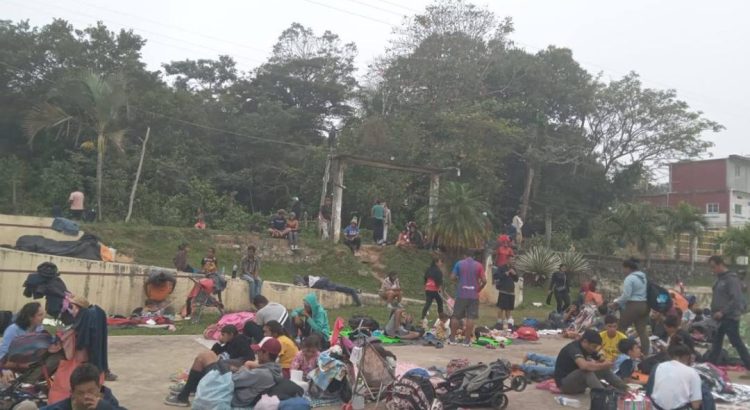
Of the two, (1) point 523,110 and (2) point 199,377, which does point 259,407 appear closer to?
(2) point 199,377

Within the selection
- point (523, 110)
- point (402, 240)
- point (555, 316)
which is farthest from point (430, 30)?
point (555, 316)

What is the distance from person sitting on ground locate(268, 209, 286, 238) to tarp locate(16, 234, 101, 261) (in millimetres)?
5860

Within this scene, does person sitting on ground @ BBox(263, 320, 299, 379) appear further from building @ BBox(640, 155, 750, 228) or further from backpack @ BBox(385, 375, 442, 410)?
building @ BBox(640, 155, 750, 228)

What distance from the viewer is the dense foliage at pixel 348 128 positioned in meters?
25.2

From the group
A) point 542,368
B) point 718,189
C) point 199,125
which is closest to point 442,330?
point 542,368

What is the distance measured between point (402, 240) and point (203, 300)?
9395mm

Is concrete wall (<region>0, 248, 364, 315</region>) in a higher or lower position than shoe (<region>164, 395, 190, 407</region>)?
higher

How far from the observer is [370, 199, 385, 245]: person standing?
22020 mm

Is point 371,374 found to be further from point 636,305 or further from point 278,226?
point 278,226

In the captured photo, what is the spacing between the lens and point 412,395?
6.53 meters

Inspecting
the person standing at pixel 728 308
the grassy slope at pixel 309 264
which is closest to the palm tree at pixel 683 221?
the grassy slope at pixel 309 264

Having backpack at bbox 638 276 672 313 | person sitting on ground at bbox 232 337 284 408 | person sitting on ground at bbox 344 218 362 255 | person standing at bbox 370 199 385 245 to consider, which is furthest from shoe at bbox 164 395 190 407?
person standing at bbox 370 199 385 245

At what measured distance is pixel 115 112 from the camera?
2111 cm

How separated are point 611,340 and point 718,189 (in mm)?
39497
